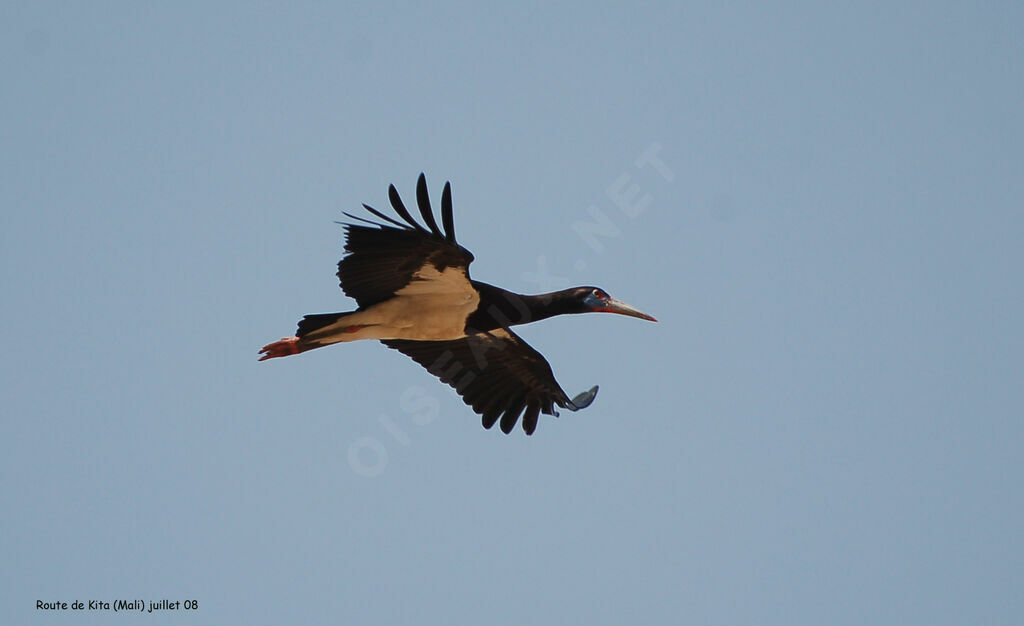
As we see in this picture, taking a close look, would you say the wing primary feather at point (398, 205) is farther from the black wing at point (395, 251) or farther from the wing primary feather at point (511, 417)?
the wing primary feather at point (511, 417)

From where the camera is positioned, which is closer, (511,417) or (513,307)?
(513,307)

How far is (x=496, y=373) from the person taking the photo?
16.7m

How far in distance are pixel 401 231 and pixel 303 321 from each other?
185cm

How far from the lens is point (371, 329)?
48.9ft

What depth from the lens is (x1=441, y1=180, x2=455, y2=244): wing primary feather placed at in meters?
13.0

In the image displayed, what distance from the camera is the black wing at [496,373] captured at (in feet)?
53.7

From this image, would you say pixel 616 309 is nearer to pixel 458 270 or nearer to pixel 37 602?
pixel 458 270

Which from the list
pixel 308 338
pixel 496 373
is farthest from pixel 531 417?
pixel 308 338

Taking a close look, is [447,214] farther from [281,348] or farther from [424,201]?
[281,348]

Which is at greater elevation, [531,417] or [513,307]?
[513,307]

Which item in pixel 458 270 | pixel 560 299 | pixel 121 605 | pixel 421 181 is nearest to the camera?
pixel 421 181

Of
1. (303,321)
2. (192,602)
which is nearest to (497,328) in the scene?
(303,321)

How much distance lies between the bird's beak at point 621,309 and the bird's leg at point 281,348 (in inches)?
145

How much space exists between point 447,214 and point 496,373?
12.7ft
